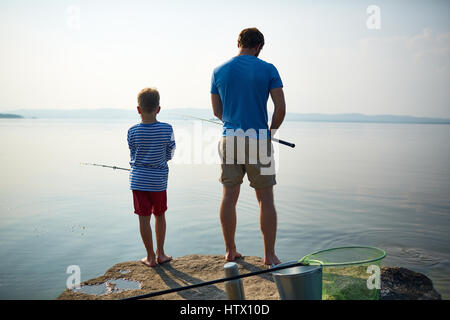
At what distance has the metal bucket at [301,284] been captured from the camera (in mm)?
2434

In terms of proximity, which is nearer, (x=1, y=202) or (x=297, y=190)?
(x=1, y=202)

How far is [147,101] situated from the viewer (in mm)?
3453

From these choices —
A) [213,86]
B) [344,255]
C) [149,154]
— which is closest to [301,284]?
[344,255]

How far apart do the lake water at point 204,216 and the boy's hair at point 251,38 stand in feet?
4.11

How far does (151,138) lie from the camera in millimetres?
3455

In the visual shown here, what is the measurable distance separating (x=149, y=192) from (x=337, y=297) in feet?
5.54

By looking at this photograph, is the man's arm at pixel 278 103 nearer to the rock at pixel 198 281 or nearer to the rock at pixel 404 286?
the rock at pixel 198 281

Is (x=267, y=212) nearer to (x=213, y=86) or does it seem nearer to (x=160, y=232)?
(x=160, y=232)

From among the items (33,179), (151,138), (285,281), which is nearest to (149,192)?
(151,138)

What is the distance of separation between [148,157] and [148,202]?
14.7 inches

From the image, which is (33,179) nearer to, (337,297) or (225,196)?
(225,196)

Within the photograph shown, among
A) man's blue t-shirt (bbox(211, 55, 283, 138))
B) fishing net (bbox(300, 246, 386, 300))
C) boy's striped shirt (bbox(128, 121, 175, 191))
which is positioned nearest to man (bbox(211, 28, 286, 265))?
man's blue t-shirt (bbox(211, 55, 283, 138))

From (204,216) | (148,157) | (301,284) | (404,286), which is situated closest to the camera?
(301,284)

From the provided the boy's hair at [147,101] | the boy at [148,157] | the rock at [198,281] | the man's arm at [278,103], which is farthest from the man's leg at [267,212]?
the boy's hair at [147,101]
